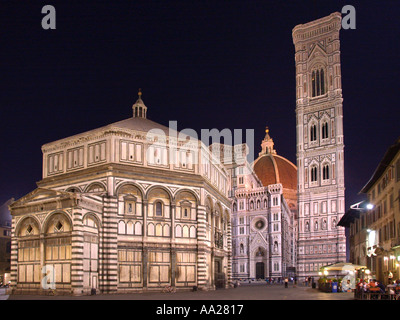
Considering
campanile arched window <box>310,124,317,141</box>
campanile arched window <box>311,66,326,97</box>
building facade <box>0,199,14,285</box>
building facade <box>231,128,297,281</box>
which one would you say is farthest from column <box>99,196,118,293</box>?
campanile arched window <box>311,66,326,97</box>

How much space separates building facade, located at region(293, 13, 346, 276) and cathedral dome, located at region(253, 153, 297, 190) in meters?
50.5

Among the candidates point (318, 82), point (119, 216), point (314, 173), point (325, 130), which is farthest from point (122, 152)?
point (318, 82)

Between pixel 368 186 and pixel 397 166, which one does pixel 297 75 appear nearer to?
pixel 368 186

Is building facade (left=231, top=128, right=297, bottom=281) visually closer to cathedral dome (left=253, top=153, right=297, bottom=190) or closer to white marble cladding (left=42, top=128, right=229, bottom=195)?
cathedral dome (left=253, top=153, right=297, bottom=190)

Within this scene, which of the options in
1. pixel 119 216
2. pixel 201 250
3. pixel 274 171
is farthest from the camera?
pixel 274 171

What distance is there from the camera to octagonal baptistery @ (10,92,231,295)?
39.8 m

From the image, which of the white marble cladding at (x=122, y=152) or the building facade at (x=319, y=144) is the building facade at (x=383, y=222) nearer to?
the white marble cladding at (x=122, y=152)

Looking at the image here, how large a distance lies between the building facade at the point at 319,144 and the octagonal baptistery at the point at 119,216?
2094 inches

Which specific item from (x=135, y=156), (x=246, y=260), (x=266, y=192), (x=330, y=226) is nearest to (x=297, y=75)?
(x=266, y=192)

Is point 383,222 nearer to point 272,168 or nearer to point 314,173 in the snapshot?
point 314,173

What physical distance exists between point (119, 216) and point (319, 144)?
69.2 metres

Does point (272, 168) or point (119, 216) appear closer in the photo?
point (119, 216)

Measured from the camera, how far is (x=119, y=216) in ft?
141

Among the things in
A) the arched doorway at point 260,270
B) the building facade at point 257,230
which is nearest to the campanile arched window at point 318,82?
the building facade at point 257,230
